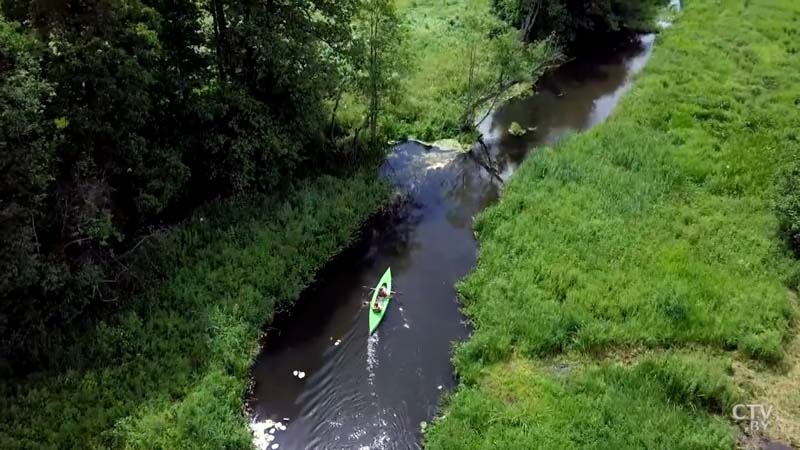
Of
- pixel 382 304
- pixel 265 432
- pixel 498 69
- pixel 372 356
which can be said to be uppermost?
pixel 498 69

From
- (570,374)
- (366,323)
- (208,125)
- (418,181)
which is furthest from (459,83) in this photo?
(570,374)

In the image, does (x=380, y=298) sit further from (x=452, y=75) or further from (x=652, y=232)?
(x=452, y=75)

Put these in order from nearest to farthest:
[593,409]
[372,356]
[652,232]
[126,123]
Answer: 1. [593,409]
2. [126,123]
3. [372,356]
4. [652,232]

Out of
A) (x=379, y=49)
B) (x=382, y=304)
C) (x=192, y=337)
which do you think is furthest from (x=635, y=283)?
(x=192, y=337)

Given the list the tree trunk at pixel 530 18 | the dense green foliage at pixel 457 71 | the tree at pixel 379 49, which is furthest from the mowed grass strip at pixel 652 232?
the tree trunk at pixel 530 18

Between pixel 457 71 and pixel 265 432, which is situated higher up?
pixel 457 71

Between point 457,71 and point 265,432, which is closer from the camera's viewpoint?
point 265,432

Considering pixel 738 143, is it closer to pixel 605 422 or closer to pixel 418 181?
pixel 418 181
